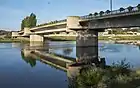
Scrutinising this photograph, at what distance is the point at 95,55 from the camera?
194 feet

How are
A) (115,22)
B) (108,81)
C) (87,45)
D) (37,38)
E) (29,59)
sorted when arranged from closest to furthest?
(108,81) → (115,22) → (87,45) → (29,59) → (37,38)

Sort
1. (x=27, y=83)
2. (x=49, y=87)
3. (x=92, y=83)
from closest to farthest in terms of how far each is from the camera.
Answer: (x=92, y=83) → (x=49, y=87) → (x=27, y=83)

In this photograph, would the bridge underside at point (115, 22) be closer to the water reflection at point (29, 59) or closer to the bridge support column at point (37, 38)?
the water reflection at point (29, 59)

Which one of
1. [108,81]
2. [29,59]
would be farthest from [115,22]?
[29,59]

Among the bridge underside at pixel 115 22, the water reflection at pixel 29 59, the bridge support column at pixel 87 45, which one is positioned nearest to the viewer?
the bridge underside at pixel 115 22

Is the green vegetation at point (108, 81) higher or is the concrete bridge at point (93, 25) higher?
the concrete bridge at point (93, 25)

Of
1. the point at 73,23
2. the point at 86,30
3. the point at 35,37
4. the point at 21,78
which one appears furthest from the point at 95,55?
the point at 35,37

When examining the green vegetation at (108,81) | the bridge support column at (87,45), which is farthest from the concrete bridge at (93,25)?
the green vegetation at (108,81)

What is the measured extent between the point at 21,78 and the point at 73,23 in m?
29.4

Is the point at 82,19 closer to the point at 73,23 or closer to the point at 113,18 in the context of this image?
the point at 73,23

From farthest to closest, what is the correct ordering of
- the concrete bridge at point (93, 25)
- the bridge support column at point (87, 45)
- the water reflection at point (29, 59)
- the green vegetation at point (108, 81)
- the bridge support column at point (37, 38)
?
the bridge support column at point (37, 38)
the water reflection at point (29, 59)
the bridge support column at point (87, 45)
the concrete bridge at point (93, 25)
the green vegetation at point (108, 81)

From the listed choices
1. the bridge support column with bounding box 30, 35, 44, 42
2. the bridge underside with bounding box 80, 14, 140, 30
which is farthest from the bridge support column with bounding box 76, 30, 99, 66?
the bridge support column with bounding box 30, 35, 44, 42

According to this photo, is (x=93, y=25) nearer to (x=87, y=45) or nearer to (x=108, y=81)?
(x=87, y=45)

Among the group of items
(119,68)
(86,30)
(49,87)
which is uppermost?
(86,30)
